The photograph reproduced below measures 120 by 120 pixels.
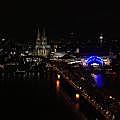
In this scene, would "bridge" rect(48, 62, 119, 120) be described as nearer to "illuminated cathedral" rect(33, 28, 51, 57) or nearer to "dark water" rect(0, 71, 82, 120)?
"dark water" rect(0, 71, 82, 120)

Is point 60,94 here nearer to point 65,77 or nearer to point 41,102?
point 41,102

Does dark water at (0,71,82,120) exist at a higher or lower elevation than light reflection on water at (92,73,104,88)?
lower

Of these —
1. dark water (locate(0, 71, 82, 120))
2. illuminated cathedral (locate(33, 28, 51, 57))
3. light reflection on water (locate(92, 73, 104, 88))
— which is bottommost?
dark water (locate(0, 71, 82, 120))

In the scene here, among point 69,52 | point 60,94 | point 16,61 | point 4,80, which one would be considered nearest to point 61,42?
point 69,52

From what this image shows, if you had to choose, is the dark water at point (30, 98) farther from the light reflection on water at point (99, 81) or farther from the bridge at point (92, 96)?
the light reflection on water at point (99, 81)

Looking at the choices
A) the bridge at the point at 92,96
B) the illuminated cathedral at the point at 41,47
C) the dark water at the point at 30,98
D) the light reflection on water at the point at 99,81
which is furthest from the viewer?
the illuminated cathedral at the point at 41,47

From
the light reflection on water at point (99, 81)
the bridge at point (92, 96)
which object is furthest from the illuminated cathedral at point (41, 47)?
the bridge at point (92, 96)

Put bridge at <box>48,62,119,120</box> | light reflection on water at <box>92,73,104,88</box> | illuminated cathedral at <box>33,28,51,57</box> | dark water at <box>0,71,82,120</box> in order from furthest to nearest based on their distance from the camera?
illuminated cathedral at <box>33,28,51,57</box>, light reflection on water at <box>92,73,104,88</box>, dark water at <box>0,71,82,120</box>, bridge at <box>48,62,119,120</box>

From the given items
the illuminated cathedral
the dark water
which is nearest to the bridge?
the dark water

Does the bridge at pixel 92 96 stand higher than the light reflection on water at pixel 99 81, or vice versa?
the light reflection on water at pixel 99 81

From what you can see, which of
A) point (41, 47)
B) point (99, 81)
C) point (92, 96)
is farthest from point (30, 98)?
point (41, 47)

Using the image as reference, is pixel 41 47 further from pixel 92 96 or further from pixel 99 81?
A: pixel 92 96
